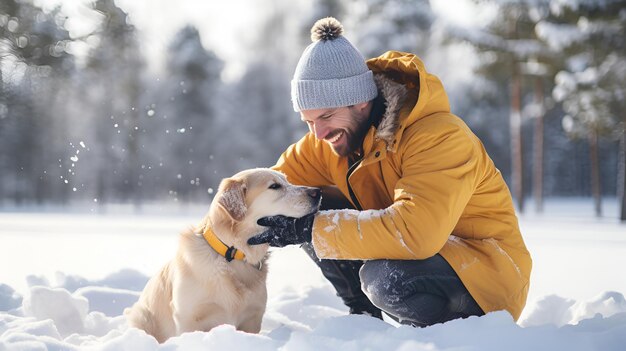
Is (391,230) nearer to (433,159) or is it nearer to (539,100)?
(433,159)

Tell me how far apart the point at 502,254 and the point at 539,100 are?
654 inches

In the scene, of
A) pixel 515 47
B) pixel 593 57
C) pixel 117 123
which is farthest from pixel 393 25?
pixel 117 123

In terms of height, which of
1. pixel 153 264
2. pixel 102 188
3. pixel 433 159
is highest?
pixel 433 159

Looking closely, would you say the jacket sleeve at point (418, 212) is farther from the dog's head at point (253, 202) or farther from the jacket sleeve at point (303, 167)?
the jacket sleeve at point (303, 167)

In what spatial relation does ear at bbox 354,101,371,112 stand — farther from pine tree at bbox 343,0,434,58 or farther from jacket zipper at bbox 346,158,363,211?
pine tree at bbox 343,0,434,58

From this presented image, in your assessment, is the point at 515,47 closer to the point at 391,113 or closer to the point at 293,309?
the point at 293,309

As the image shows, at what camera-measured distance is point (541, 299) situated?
11.7 feet

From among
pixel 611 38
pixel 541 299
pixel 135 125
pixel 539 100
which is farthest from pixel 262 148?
pixel 541 299

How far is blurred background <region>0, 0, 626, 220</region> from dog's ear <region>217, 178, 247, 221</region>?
701 cm

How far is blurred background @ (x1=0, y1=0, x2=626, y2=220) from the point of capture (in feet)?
45.7

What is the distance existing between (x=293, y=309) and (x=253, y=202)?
3.84 ft

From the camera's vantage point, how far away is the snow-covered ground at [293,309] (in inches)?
83.8

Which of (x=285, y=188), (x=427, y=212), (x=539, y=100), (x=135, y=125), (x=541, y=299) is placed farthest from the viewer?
(x=135, y=125)

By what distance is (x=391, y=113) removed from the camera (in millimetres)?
2771
